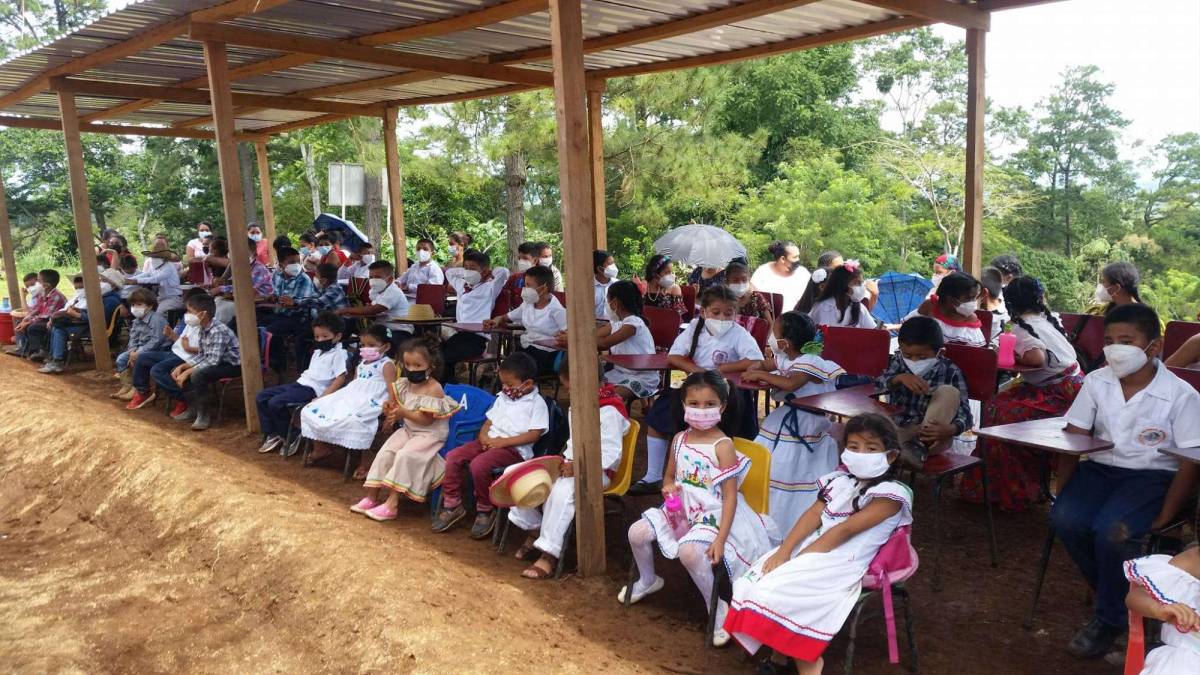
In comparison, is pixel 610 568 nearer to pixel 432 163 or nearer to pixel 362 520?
pixel 362 520

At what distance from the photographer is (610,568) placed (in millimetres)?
4926

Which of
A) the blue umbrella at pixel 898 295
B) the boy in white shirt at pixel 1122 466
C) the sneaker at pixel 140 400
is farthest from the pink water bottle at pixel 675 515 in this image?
the sneaker at pixel 140 400

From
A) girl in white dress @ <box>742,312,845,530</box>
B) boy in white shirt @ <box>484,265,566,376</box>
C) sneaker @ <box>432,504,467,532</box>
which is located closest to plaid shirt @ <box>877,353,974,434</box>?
girl in white dress @ <box>742,312,845,530</box>

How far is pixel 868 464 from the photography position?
11.8 feet

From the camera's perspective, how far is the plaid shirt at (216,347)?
26.5ft

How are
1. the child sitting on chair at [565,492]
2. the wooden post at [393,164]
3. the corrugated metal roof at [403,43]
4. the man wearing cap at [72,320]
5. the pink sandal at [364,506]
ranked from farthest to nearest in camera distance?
the wooden post at [393,164] < the man wearing cap at [72,320] < the corrugated metal roof at [403,43] < the pink sandal at [364,506] < the child sitting on chair at [565,492]

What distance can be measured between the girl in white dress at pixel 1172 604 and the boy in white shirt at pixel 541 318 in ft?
16.8

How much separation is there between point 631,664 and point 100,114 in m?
12.9

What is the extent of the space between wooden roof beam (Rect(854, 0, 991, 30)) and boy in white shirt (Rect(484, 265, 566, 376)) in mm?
3289

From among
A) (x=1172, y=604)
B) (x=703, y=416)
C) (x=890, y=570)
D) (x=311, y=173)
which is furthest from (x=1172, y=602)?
(x=311, y=173)

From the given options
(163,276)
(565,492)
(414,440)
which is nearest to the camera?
(565,492)

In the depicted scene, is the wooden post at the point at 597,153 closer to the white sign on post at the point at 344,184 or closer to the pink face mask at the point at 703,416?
the pink face mask at the point at 703,416

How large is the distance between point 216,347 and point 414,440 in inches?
130

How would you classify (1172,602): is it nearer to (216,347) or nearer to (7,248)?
(216,347)
